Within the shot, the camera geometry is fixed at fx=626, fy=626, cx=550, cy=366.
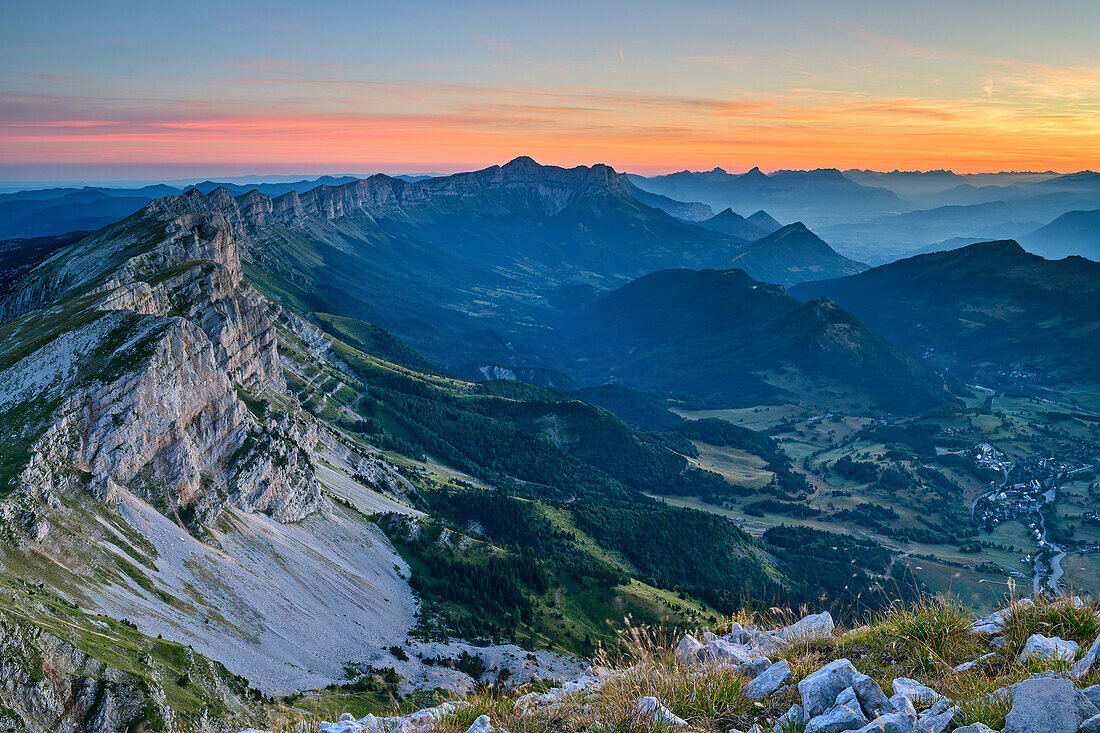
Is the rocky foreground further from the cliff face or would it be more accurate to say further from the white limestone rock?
the cliff face

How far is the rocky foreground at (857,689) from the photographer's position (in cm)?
1112

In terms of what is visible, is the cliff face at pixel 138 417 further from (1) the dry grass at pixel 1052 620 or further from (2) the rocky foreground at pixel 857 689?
(1) the dry grass at pixel 1052 620

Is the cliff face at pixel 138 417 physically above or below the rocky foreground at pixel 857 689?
below

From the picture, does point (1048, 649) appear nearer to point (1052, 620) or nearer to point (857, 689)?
point (1052, 620)

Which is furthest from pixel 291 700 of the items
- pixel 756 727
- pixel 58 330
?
pixel 756 727

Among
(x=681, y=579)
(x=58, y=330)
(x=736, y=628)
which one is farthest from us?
(x=681, y=579)

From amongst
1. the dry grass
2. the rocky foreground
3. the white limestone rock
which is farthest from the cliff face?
the white limestone rock

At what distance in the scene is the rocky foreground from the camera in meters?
11.1

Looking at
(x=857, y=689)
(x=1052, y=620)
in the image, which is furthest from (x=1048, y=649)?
(x=857, y=689)

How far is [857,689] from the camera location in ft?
41.9

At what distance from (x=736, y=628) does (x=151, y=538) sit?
96.4 metres

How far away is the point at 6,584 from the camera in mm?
59375

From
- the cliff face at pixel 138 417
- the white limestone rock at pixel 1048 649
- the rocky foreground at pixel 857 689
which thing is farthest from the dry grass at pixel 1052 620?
the cliff face at pixel 138 417

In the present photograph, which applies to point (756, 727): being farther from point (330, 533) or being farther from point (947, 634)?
point (330, 533)
